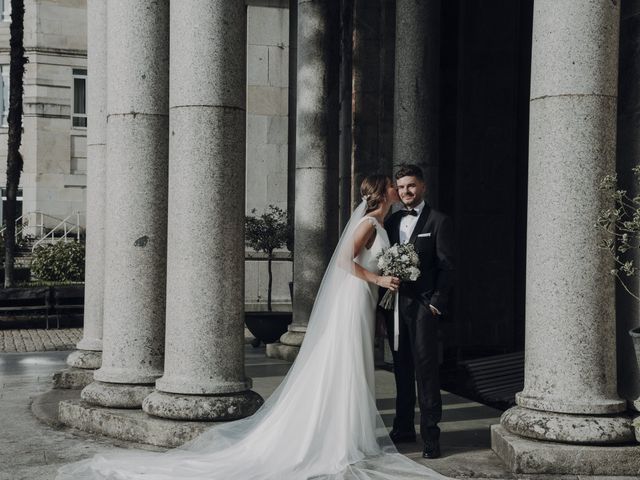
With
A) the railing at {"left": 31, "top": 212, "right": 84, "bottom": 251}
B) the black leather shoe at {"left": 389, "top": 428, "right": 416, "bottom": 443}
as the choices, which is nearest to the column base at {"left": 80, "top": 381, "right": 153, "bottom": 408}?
the black leather shoe at {"left": 389, "top": 428, "right": 416, "bottom": 443}

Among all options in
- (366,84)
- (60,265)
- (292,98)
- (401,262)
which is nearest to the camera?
(401,262)

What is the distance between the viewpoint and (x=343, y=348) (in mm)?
7434

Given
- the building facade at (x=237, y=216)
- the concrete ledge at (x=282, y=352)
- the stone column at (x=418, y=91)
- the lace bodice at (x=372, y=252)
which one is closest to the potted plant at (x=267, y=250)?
the concrete ledge at (x=282, y=352)

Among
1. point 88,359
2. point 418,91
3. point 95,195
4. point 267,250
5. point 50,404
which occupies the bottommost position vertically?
point 50,404

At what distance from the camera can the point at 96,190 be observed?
422 inches

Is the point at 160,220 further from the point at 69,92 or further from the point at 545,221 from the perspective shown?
the point at 69,92

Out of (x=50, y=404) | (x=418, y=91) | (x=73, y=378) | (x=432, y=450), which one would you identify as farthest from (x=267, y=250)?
(x=432, y=450)

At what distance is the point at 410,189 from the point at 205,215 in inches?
67.2

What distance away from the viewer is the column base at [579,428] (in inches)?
265

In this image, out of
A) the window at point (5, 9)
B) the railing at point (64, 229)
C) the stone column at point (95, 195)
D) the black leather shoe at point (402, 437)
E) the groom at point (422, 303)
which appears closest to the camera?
the groom at point (422, 303)

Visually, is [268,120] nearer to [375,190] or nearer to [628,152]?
[375,190]

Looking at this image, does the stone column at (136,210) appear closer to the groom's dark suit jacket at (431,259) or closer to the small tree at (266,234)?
the groom's dark suit jacket at (431,259)

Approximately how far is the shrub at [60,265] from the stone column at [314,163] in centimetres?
1357

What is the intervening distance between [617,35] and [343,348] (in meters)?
3.15
